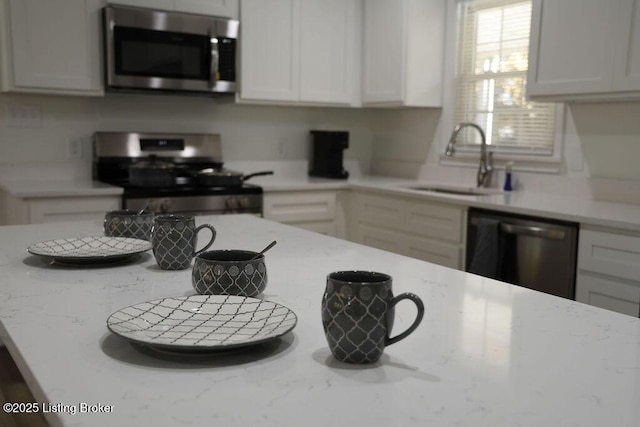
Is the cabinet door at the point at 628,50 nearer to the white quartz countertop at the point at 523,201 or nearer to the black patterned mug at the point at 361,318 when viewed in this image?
the white quartz countertop at the point at 523,201

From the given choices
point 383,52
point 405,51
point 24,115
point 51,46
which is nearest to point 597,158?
point 405,51

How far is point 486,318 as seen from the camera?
41.4 inches

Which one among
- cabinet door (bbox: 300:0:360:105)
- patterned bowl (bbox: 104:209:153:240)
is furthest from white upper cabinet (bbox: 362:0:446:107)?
patterned bowl (bbox: 104:209:153:240)

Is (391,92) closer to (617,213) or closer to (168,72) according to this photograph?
(168,72)

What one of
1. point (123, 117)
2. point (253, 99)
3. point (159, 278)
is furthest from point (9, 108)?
point (159, 278)

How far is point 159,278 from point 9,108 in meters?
2.68

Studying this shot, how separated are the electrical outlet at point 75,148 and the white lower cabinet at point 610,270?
2789mm

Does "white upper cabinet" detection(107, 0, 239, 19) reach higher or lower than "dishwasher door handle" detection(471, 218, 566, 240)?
higher

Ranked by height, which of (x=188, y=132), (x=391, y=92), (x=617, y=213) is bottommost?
(x=617, y=213)

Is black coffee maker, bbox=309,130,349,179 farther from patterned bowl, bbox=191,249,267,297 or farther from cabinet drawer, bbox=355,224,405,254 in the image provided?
patterned bowl, bbox=191,249,267,297

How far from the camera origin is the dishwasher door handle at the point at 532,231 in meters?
2.67

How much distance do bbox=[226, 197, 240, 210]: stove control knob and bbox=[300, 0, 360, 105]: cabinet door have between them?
3.07 ft

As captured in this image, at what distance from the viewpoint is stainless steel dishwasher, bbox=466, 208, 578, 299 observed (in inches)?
105

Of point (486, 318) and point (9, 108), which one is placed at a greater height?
point (9, 108)
